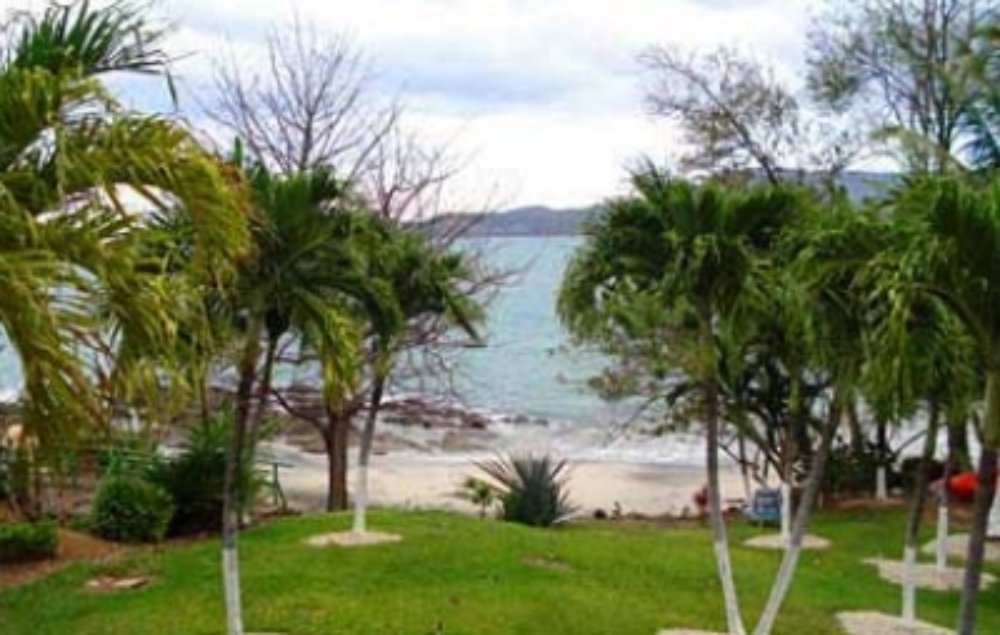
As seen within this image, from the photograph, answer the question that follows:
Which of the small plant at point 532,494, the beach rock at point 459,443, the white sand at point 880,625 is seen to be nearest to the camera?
the white sand at point 880,625

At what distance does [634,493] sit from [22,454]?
74.7ft

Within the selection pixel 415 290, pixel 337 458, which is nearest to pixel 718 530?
pixel 415 290

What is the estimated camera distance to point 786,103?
833 inches

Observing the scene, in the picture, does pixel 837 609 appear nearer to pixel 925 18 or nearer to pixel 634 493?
pixel 925 18

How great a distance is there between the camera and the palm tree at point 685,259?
897 centimetres

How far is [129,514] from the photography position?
46.4 feet

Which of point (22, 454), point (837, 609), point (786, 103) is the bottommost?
point (837, 609)

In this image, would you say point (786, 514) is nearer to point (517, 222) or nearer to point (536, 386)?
point (517, 222)

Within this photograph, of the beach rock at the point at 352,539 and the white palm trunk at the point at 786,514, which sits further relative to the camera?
the white palm trunk at the point at 786,514

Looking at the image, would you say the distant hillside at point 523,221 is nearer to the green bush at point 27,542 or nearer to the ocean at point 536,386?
the ocean at point 536,386

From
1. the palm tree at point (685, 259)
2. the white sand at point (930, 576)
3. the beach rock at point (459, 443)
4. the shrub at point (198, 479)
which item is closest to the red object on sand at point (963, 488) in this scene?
the white sand at point (930, 576)

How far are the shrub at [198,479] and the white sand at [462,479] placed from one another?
611 centimetres

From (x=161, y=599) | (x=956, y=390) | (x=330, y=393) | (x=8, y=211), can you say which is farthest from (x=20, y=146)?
(x=161, y=599)

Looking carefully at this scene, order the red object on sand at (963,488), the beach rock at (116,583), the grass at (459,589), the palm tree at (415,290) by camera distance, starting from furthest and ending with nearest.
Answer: the red object on sand at (963,488) < the palm tree at (415,290) < the beach rock at (116,583) < the grass at (459,589)
